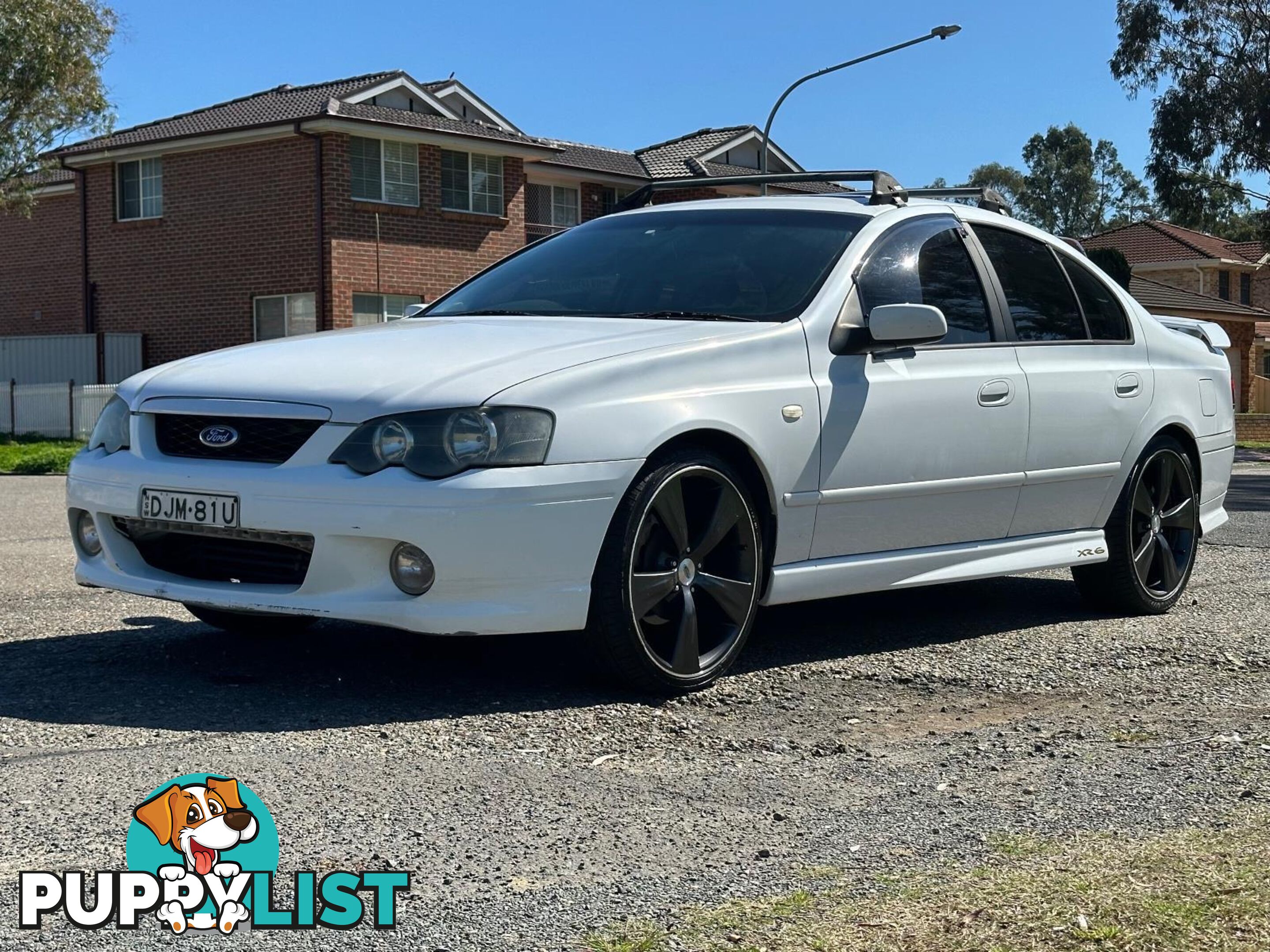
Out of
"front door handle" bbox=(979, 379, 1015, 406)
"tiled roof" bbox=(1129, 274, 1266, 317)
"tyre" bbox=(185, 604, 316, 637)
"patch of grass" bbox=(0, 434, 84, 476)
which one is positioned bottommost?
"tyre" bbox=(185, 604, 316, 637)

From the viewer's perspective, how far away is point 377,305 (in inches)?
1121

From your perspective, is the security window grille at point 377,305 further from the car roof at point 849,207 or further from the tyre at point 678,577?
the tyre at point 678,577

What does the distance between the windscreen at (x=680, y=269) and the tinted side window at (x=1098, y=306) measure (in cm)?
137

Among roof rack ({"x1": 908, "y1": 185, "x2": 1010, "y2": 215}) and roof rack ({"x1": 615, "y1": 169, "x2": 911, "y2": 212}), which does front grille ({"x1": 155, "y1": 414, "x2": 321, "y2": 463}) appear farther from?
roof rack ({"x1": 908, "y1": 185, "x2": 1010, "y2": 215})

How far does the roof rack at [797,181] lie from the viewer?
646 cm

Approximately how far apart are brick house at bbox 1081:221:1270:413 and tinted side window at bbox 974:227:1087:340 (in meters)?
44.5

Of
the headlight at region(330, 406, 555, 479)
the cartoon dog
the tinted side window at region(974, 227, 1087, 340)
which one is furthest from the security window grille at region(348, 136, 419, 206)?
the cartoon dog

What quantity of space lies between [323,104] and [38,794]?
25594 mm

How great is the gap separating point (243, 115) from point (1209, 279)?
40943 mm

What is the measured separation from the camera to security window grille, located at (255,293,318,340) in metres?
28.1

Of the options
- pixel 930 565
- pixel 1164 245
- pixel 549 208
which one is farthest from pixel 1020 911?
pixel 1164 245

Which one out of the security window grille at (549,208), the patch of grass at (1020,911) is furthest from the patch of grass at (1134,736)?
the security window grille at (549,208)

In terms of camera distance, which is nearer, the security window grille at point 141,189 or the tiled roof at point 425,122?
the tiled roof at point 425,122

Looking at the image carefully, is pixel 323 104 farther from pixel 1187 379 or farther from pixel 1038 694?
pixel 1038 694
